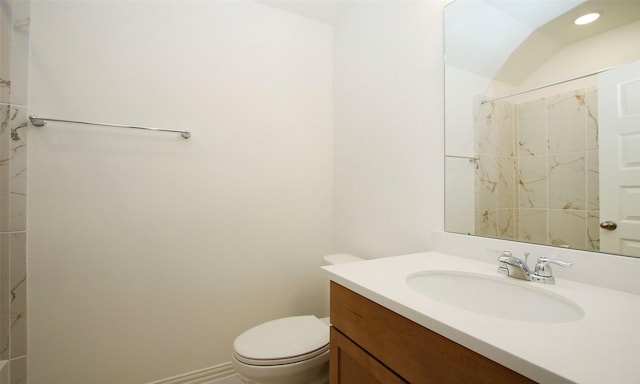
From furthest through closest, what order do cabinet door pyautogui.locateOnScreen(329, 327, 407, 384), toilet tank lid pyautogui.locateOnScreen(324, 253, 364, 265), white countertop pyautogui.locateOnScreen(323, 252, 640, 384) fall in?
toilet tank lid pyautogui.locateOnScreen(324, 253, 364, 265), cabinet door pyautogui.locateOnScreen(329, 327, 407, 384), white countertop pyautogui.locateOnScreen(323, 252, 640, 384)

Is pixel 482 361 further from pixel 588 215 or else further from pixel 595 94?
pixel 595 94

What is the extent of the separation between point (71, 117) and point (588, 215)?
204cm

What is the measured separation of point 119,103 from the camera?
1.33 m

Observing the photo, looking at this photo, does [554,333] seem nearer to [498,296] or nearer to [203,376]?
[498,296]

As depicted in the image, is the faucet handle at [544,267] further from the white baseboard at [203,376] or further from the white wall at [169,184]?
the white baseboard at [203,376]

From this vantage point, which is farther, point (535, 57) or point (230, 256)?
point (230, 256)

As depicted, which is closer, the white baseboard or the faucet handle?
the faucet handle

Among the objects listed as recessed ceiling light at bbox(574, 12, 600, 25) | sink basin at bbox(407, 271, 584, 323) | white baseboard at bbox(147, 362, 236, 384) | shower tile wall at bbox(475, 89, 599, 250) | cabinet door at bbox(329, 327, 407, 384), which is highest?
recessed ceiling light at bbox(574, 12, 600, 25)

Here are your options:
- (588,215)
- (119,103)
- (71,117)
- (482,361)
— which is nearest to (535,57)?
(588,215)

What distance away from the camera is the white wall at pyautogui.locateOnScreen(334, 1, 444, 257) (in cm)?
119

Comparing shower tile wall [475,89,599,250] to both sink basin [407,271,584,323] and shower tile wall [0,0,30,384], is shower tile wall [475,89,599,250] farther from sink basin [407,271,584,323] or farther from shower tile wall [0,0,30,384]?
shower tile wall [0,0,30,384]

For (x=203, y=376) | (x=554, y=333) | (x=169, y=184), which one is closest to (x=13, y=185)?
(x=169, y=184)

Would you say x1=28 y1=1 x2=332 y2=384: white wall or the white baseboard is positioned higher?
x1=28 y1=1 x2=332 y2=384: white wall

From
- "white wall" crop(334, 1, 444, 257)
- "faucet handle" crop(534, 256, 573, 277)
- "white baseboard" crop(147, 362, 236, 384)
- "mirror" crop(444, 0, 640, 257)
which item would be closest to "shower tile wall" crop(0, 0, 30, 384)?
"white baseboard" crop(147, 362, 236, 384)
